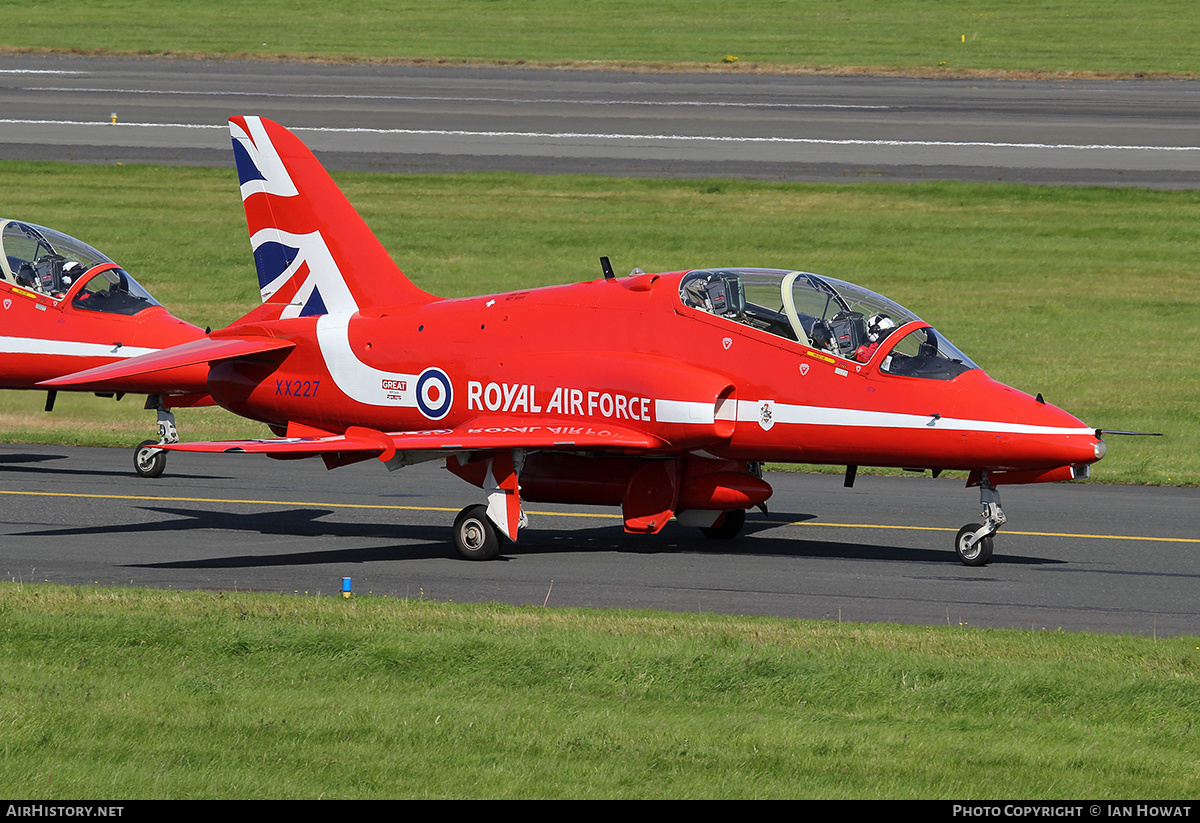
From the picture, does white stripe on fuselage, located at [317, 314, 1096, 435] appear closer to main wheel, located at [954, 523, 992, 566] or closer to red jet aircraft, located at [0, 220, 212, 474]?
main wheel, located at [954, 523, 992, 566]

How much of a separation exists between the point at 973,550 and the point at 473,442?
521 centimetres

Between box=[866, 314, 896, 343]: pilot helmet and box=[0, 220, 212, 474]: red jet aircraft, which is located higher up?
box=[866, 314, 896, 343]: pilot helmet

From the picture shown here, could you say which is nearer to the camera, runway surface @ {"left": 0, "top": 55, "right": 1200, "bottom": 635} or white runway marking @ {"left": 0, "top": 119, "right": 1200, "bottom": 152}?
runway surface @ {"left": 0, "top": 55, "right": 1200, "bottom": 635}

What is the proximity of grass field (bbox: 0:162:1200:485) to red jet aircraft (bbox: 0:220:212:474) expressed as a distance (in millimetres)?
4477

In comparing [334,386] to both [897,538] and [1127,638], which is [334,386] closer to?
[897,538]

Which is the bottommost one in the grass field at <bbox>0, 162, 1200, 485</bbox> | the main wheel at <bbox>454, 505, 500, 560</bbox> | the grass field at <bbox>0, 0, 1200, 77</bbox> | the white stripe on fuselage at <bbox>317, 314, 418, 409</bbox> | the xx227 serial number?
the main wheel at <bbox>454, 505, 500, 560</bbox>

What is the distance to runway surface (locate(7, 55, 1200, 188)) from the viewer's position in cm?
3994

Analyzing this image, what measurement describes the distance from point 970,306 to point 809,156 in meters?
10.8

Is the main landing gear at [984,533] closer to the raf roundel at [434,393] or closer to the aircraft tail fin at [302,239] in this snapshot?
the raf roundel at [434,393]

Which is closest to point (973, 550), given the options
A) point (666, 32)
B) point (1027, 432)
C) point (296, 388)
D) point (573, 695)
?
point (1027, 432)

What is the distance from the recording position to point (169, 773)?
8766 millimetres

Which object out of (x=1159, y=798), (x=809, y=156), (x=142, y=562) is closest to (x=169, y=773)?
(x=1159, y=798)

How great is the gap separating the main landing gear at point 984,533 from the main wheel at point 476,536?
190 inches

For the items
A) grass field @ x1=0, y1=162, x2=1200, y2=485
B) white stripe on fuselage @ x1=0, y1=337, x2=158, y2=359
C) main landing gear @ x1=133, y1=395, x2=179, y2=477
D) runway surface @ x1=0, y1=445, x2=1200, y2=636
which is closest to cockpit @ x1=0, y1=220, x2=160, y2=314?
white stripe on fuselage @ x1=0, y1=337, x2=158, y2=359
